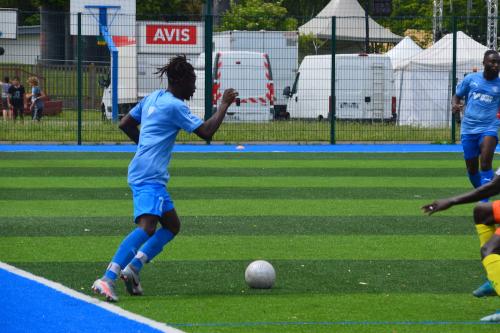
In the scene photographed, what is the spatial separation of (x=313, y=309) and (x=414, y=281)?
1.57m

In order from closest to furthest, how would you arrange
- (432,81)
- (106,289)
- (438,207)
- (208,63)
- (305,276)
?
(438,207)
(106,289)
(305,276)
(208,63)
(432,81)

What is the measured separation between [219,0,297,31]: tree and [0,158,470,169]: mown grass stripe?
628 inches

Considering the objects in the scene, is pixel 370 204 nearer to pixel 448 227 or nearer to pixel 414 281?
pixel 448 227

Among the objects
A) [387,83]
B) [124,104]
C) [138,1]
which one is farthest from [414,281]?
[138,1]

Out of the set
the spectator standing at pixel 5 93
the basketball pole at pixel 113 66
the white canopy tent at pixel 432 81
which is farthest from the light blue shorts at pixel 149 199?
A: the spectator standing at pixel 5 93

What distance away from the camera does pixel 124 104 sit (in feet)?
92.7

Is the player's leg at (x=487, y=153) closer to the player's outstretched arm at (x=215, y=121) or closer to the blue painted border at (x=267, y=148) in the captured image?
the player's outstretched arm at (x=215, y=121)

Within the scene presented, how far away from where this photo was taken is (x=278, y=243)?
11.8 m

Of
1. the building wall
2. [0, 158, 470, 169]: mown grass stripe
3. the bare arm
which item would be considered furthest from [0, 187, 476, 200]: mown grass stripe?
the building wall

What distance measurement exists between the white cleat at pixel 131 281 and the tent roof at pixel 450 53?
73.5ft

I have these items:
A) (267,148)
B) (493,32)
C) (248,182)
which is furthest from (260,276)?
(493,32)

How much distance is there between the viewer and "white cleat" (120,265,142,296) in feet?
29.0

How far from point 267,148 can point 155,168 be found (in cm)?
1694

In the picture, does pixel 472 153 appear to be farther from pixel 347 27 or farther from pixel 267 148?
pixel 347 27
